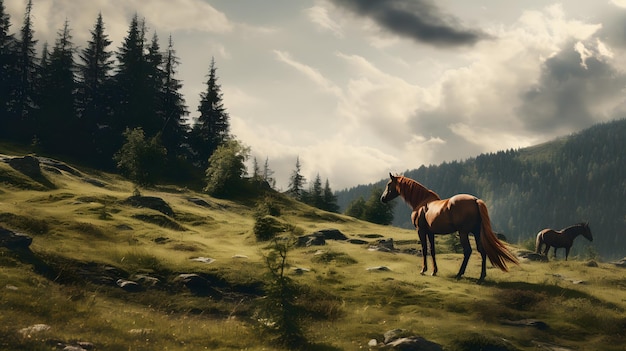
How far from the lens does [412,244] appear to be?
46.4 meters

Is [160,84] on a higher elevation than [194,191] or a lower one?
higher

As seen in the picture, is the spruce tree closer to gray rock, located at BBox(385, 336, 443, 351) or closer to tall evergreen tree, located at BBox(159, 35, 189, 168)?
tall evergreen tree, located at BBox(159, 35, 189, 168)

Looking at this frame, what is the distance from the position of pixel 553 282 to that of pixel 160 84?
81.2 metres

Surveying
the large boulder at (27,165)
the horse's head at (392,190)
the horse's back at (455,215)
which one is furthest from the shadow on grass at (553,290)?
the large boulder at (27,165)

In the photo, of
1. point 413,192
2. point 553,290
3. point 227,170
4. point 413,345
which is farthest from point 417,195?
point 227,170

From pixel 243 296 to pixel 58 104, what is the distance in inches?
2820

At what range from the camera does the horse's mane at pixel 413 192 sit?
28.9 meters

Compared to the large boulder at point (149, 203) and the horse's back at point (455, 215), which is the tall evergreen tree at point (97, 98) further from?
the horse's back at point (455, 215)

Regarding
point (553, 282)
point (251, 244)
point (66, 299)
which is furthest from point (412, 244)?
Answer: point (66, 299)

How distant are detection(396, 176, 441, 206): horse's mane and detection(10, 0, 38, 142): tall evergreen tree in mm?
71901

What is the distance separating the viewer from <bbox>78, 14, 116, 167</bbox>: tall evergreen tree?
80250 millimetres

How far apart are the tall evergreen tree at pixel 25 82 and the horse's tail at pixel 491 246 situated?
7731 cm

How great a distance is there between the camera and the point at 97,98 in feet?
285

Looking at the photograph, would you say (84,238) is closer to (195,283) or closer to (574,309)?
(195,283)
